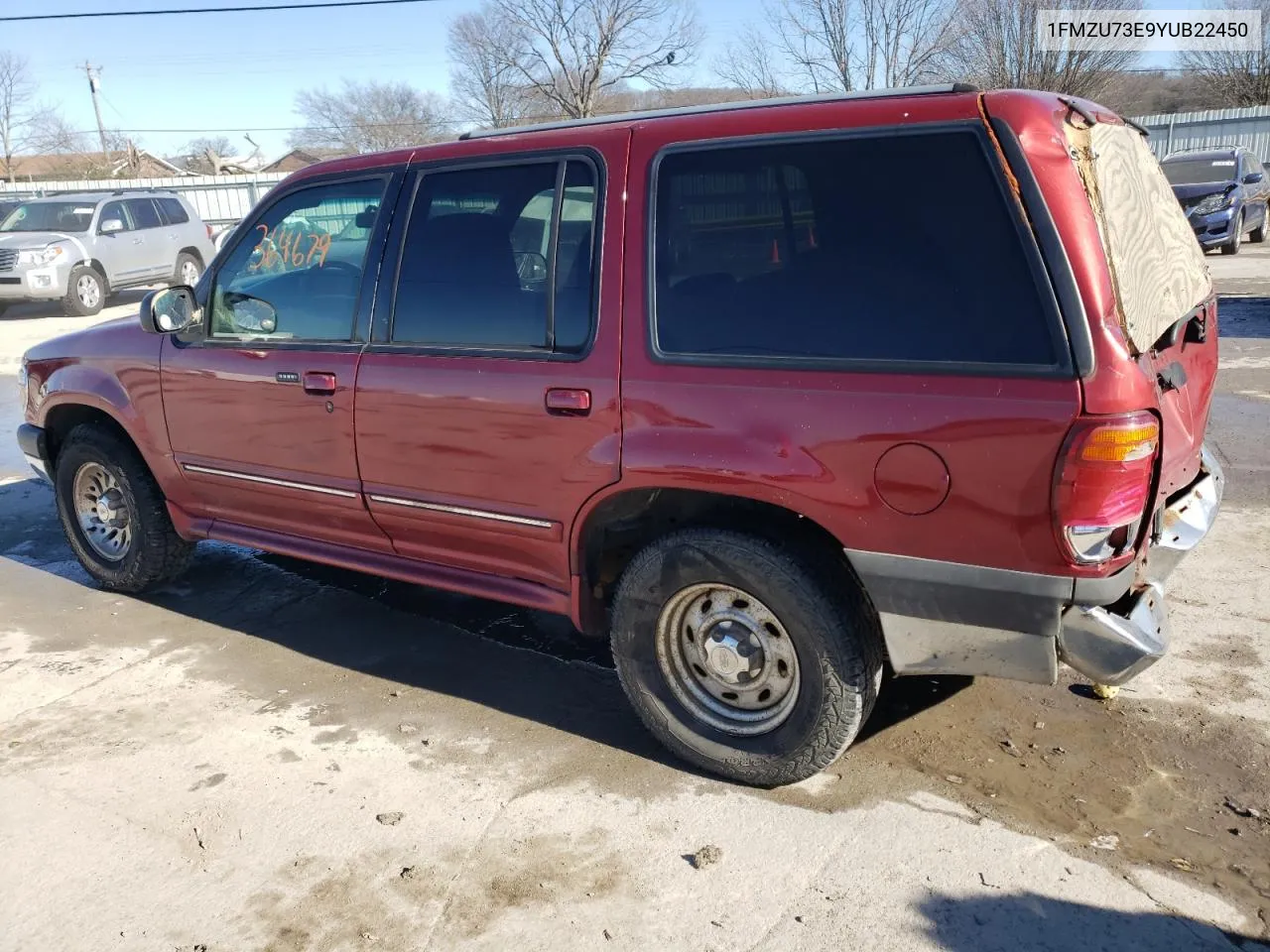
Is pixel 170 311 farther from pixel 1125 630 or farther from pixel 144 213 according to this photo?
pixel 144 213

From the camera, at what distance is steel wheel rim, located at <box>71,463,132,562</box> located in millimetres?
4910

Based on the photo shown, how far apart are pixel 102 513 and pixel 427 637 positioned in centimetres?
180

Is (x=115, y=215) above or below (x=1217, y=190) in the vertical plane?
above

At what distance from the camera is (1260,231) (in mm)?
19562

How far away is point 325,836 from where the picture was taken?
305 cm

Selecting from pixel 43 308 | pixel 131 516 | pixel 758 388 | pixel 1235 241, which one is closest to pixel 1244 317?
pixel 1235 241

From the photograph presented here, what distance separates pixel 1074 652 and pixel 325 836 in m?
2.16

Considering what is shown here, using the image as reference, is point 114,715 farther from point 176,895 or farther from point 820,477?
point 820,477

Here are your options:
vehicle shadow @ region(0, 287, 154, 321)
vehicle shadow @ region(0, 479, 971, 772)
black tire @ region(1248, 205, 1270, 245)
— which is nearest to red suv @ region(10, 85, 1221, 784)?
vehicle shadow @ region(0, 479, 971, 772)

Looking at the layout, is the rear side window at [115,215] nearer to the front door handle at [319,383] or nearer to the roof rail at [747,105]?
the front door handle at [319,383]

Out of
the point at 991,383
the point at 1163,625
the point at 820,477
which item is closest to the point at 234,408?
the point at 820,477

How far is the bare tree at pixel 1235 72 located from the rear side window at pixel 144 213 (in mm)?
36685

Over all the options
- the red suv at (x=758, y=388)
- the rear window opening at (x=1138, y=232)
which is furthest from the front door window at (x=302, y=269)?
the rear window opening at (x=1138, y=232)

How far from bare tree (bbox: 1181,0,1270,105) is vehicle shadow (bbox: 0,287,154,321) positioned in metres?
37.4
